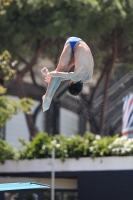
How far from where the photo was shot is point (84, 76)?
8617 mm

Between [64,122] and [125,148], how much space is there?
21.8 m

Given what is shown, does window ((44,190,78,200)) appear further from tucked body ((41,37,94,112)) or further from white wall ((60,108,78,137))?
white wall ((60,108,78,137))

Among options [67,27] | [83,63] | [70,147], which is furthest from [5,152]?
[83,63]

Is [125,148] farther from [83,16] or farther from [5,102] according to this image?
[83,16]

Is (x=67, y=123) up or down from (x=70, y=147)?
up

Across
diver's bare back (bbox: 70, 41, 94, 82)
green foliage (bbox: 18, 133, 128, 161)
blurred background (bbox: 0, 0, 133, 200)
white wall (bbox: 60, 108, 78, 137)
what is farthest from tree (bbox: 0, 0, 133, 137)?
diver's bare back (bbox: 70, 41, 94, 82)

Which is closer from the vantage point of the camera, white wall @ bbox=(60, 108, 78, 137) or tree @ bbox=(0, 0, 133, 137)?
tree @ bbox=(0, 0, 133, 137)

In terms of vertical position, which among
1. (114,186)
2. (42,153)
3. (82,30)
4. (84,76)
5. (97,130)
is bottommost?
(84,76)

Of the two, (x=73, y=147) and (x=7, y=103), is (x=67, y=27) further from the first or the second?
(x=73, y=147)

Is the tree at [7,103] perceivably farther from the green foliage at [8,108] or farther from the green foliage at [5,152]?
the green foliage at [5,152]

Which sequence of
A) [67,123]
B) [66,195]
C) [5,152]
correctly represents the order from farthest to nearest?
[67,123] < [5,152] < [66,195]

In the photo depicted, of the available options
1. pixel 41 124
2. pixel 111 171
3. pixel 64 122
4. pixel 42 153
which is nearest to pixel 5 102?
pixel 42 153

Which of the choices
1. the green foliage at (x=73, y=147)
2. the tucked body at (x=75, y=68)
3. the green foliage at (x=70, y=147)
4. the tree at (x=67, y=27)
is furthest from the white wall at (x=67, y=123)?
the tucked body at (x=75, y=68)

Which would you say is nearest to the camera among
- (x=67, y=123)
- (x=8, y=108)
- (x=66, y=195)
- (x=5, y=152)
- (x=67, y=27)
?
(x=8, y=108)
